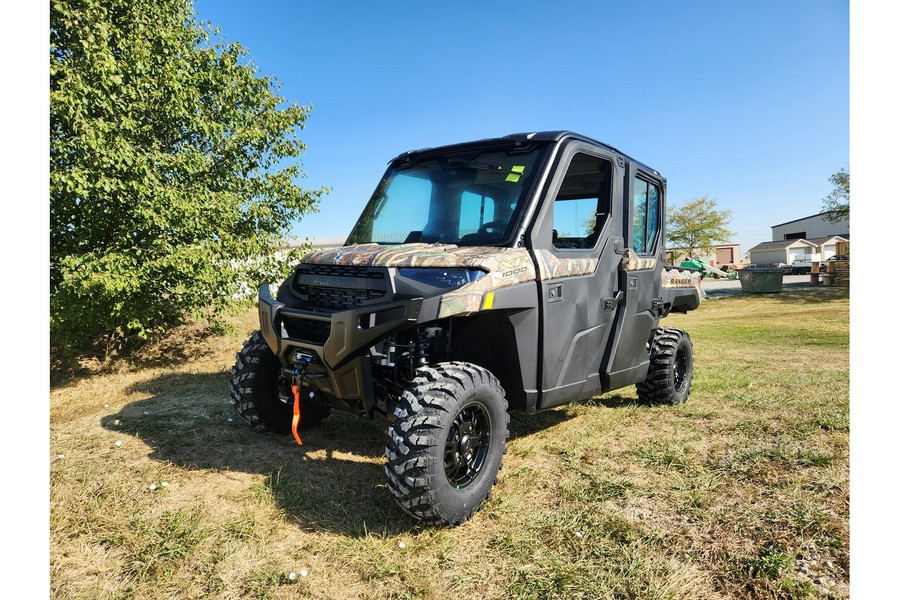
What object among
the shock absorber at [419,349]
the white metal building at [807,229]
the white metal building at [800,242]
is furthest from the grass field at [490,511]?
the white metal building at [807,229]

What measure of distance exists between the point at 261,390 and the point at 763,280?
84.6 feet

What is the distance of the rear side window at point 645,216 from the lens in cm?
500

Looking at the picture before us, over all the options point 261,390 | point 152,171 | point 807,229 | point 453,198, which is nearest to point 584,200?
point 453,198

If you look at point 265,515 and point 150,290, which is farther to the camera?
point 150,290

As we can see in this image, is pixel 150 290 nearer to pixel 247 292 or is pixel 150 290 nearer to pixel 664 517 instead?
pixel 247 292

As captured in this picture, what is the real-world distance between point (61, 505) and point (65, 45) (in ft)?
22.6

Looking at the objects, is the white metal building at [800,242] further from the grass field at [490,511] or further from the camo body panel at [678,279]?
the grass field at [490,511]

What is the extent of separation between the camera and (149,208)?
7066 mm

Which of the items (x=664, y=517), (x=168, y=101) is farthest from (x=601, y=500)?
(x=168, y=101)

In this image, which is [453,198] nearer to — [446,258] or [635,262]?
[446,258]

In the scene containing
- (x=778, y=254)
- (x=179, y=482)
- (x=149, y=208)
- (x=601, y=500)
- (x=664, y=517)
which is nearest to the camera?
(x=664, y=517)

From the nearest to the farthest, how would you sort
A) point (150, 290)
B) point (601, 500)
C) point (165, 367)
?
point (601, 500) → point (150, 290) → point (165, 367)

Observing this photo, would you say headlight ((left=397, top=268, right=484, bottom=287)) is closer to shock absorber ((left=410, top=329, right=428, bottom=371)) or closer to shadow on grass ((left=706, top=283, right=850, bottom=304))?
shock absorber ((left=410, top=329, right=428, bottom=371))

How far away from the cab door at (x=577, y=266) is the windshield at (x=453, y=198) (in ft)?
0.82
